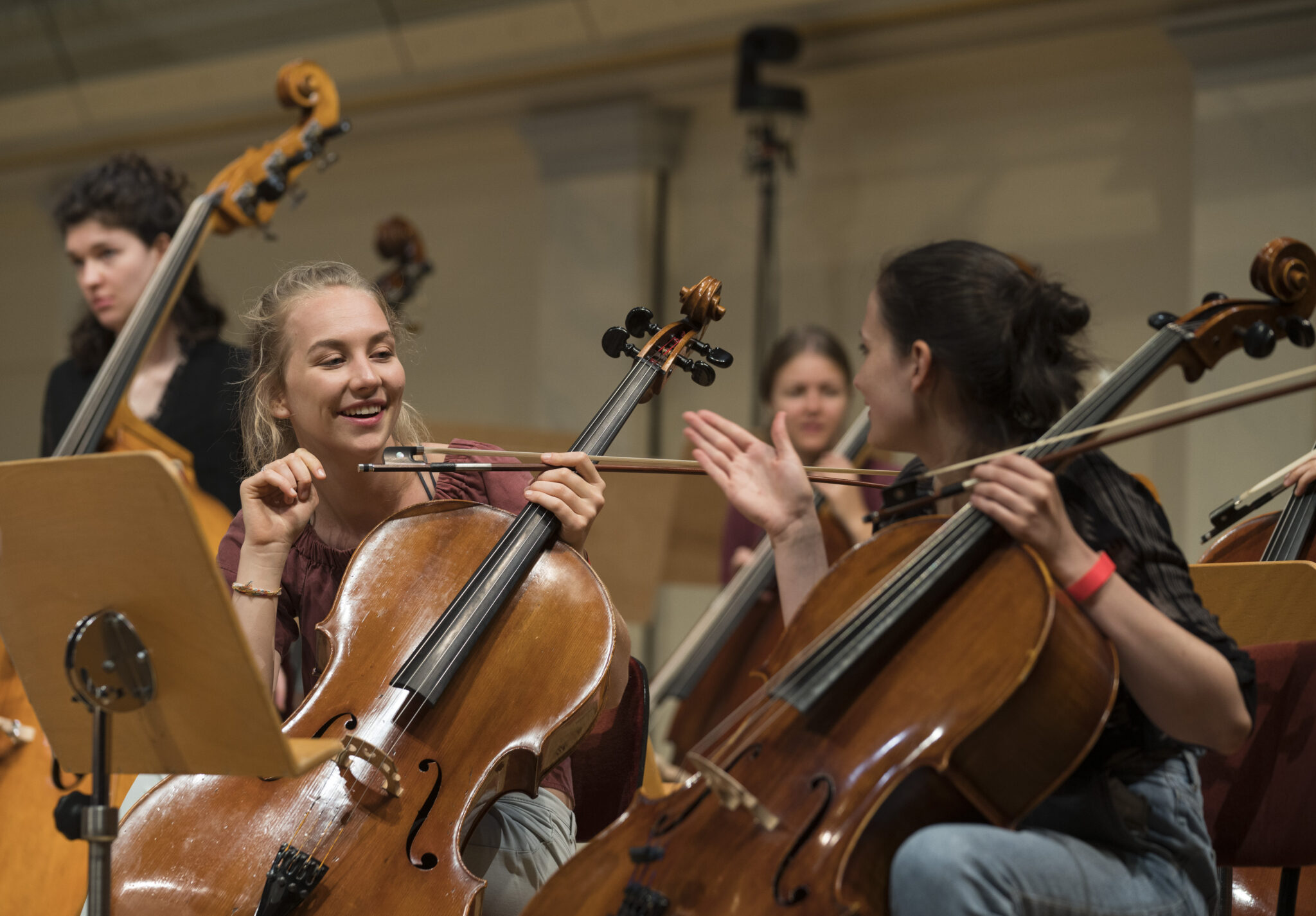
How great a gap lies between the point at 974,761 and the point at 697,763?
241mm

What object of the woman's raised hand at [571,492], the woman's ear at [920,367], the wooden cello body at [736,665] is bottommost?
the wooden cello body at [736,665]

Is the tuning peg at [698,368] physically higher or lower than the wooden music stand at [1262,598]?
higher

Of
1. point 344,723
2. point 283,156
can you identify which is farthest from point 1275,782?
point 283,156

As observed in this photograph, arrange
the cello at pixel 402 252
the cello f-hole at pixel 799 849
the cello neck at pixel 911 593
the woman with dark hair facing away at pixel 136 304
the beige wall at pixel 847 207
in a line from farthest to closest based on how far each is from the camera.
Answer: the beige wall at pixel 847 207, the cello at pixel 402 252, the woman with dark hair facing away at pixel 136 304, the cello neck at pixel 911 593, the cello f-hole at pixel 799 849

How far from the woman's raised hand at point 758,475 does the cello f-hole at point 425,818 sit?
0.43 meters

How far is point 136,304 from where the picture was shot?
8.52 feet

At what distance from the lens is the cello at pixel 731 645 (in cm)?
270

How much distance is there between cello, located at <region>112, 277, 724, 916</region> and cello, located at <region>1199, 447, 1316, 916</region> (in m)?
0.76

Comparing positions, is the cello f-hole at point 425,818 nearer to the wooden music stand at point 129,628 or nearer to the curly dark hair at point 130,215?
the wooden music stand at point 129,628

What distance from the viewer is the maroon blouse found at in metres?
1.67

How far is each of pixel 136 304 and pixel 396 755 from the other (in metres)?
1.60

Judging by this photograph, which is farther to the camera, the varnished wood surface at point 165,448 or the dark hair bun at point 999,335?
the varnished wood surface at point 165,448

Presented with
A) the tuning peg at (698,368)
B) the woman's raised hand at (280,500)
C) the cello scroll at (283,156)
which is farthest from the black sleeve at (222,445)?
the tuning peg at (698,368)

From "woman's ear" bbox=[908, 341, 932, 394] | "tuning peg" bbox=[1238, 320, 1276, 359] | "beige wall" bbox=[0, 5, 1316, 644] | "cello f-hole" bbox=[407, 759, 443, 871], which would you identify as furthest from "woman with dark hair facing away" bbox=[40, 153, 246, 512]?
"tuning peg" bbox=[1238, 320, 1276, 359]
